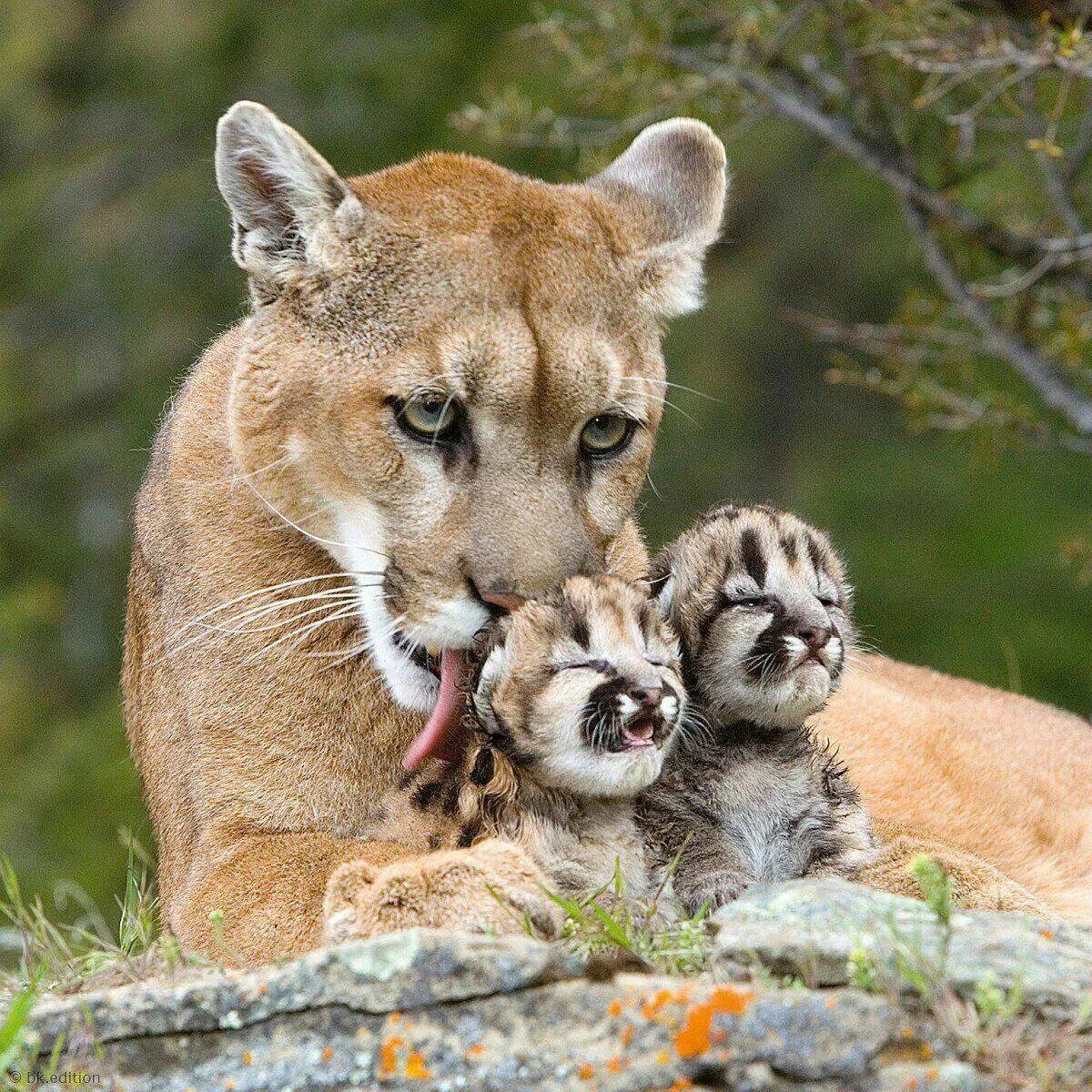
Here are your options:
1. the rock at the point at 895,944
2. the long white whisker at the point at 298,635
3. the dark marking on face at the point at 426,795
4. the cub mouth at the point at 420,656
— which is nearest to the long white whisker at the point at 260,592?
the long white whisker at the point at 298,635

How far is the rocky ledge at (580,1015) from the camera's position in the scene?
3.60 meters

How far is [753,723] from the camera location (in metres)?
5.07

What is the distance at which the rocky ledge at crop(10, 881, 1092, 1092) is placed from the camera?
11.8ft

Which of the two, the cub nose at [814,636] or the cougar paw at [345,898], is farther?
the cub nose at [814,636]

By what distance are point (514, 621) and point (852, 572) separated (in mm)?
9133

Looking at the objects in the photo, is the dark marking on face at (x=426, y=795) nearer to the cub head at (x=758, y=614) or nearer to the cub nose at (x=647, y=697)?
the cub head at (x=758, y=614)

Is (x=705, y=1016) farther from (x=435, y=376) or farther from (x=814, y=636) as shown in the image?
(x=435, y=376)

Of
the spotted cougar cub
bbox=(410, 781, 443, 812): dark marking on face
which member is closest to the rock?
the spotted cougar cub

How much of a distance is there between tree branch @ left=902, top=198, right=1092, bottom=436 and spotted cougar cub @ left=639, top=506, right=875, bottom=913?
3627 millimetres

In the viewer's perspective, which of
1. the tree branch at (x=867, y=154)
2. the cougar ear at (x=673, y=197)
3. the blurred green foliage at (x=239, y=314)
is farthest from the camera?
the blurred green foliage at (x=239, y=314)

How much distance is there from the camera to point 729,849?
4.96 m

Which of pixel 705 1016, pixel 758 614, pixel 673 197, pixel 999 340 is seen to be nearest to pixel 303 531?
pixel 758 614

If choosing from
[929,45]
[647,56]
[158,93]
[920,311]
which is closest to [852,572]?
[920,311]

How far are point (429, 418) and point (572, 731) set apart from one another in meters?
1.29
